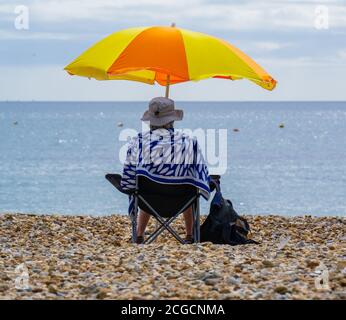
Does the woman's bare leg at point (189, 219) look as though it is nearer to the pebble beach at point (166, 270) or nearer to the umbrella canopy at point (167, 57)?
the pebble beach at point (166, 270)

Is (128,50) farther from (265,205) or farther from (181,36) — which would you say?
(265,205)

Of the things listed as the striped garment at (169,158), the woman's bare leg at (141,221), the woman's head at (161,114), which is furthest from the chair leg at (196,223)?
the woman's head at (161,114)

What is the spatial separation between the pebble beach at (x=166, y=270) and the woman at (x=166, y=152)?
0.56 metres

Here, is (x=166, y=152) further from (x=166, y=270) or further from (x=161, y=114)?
(x=166, y=270)

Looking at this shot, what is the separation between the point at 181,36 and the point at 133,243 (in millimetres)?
1678

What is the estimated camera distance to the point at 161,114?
24.8ft

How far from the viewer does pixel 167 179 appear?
754 cm

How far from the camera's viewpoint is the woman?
754 centimetres

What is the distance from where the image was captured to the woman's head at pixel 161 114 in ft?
24.7

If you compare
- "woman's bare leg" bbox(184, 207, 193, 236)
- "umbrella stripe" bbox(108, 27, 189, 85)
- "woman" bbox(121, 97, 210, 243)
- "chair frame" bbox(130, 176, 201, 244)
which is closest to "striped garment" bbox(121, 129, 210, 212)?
"woman" bbox(121, 97, 210, 243)

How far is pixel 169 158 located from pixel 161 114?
0.34 metres

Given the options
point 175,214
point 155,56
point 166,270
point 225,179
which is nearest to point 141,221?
point 175,214

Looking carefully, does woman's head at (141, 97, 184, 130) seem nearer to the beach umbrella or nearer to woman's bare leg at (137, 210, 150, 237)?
the beach umbrella
